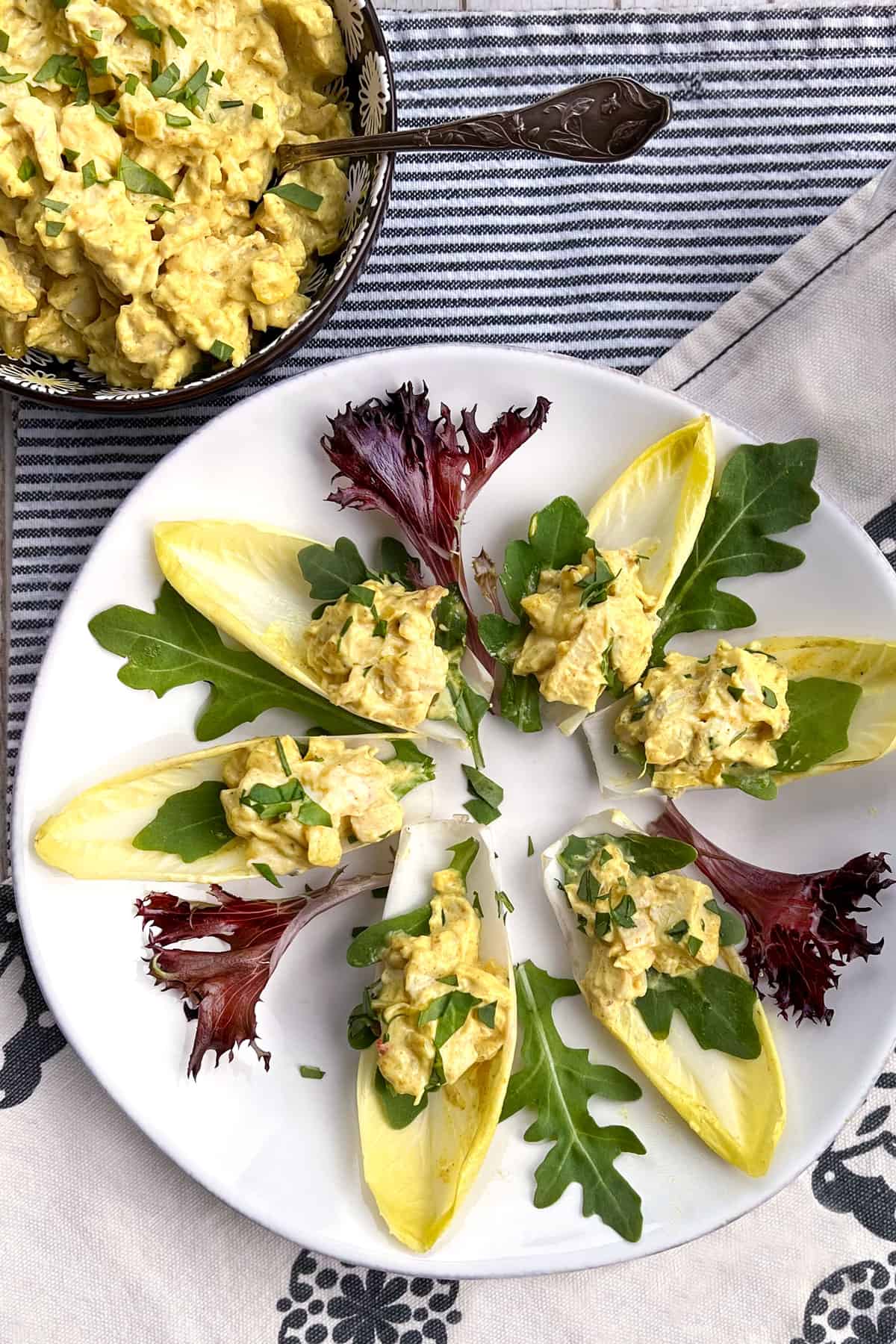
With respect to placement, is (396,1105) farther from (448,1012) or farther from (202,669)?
(202,669)

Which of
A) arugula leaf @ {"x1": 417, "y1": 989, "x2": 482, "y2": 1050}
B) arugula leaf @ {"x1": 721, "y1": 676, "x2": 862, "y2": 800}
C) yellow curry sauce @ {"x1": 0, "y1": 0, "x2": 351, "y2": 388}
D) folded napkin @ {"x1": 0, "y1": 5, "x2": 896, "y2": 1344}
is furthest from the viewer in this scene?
folded napkin @ {"x1": 0, "y1": 5, "x2": 896, "y2": 1344}

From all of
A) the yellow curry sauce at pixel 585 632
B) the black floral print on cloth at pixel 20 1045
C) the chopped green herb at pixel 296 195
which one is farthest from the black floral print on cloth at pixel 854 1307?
the chopped green herb at pixel 296 195

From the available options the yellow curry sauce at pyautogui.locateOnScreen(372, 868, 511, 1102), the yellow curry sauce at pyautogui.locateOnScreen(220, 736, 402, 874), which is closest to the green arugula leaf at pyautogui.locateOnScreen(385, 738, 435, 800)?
the yellow curry sauce at pyautogui.locateOnScreen(220, 736, 402, 874)

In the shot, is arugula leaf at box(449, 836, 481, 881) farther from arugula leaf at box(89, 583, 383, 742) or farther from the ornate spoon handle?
the ornate spoon handle

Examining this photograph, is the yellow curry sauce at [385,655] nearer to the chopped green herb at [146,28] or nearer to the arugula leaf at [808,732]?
the arugula leaf at [808,732]

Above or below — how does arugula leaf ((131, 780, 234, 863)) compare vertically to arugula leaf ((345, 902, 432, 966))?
above

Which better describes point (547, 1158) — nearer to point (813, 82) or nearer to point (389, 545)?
point (389, 545)

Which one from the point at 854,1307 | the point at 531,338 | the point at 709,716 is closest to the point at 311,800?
the point at 709,716
